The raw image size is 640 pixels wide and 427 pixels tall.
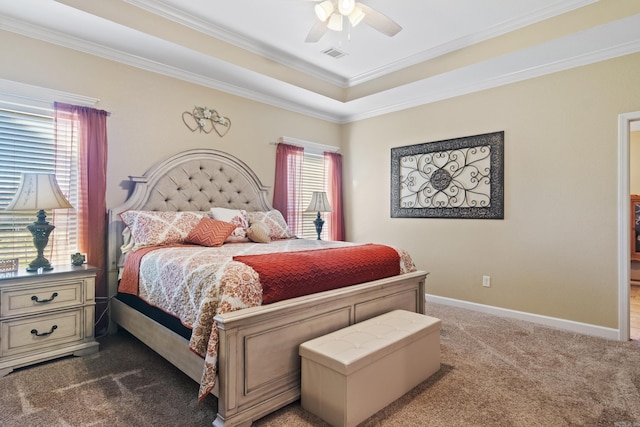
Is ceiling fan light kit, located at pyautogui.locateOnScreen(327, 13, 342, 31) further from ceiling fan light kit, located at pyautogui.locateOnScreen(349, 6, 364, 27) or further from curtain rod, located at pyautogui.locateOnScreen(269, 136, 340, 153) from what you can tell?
curtain rod, located at pyautogui.locateOnScreen(269, 136, 340, 153)

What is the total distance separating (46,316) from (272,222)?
2053 millimetres

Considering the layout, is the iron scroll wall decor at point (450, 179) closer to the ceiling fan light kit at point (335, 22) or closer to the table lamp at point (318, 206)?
the table lamp at point (318, 206)

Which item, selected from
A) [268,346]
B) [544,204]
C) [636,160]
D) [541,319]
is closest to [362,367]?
[268,346]

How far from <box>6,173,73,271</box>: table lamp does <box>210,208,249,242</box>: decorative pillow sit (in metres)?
1.24

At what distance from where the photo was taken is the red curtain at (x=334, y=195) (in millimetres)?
5020

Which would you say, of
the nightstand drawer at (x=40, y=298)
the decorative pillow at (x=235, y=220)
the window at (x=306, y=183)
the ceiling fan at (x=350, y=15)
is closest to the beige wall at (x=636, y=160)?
the window at (x=306, y=183)

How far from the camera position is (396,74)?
3928mm

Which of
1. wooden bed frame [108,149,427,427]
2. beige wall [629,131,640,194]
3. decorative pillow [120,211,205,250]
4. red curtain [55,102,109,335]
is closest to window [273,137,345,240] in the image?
wooden bed frame [108,149,427,427]

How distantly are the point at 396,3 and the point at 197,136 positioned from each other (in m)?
2.31

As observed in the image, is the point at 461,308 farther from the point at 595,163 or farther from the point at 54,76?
the point at 54,76

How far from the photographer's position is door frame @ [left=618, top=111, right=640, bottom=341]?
2879 millimetres

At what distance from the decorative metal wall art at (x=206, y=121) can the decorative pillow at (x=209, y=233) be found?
1178 mm

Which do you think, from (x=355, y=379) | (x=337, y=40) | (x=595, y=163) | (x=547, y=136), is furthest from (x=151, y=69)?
(x=595, y=163)

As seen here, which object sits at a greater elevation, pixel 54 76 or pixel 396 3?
pixel 396 3
